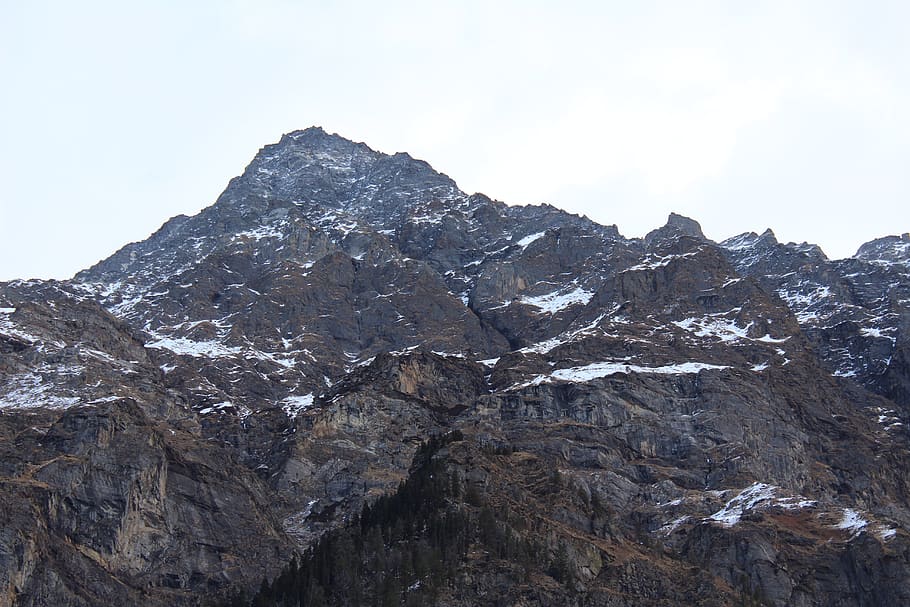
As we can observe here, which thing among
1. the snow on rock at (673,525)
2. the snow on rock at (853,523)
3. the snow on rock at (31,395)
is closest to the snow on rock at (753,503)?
the snow on rock at (673,525)

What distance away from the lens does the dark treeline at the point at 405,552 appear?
12506 cm

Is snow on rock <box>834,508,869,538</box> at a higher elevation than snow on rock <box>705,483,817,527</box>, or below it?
below

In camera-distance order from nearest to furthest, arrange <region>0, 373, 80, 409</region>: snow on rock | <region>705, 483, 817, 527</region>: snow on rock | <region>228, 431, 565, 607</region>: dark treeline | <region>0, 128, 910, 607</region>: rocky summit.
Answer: <region>228, 431, 565, 607</region>: dark treeline
<region>0, 128, 910, 607</region>: rocky summit
<region>705, 483, 817, 527</region>: snow on rock
<region>0, 373, 80, 409</region>: snow on rock

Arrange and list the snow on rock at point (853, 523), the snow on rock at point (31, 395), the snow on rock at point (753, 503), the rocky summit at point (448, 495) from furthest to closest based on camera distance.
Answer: the snow on rock at point (31, 395) → the snow on rock at point (753, 503) → the snow on rock at point (853, 523) → the rocky summit at point (448, 495)

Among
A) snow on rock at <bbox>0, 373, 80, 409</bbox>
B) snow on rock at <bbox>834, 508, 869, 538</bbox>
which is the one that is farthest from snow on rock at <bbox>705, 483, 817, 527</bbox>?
snow on rock at <bbox>0, 373, 80, 409</bbox>

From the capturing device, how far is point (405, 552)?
129 metres

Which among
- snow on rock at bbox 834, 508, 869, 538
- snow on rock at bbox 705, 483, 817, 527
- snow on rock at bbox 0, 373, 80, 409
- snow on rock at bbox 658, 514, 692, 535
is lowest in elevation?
snow on rock at bbox 834, 508, 869, 538

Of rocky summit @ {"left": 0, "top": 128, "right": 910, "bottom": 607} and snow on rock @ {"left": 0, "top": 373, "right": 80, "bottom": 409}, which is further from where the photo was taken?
snow on rock @ {"left": 0, "top": 373, "right": 80, "bottom": 409}

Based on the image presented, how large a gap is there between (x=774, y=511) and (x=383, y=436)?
162 feet

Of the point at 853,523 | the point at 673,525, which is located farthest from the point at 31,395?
the point at 853,523

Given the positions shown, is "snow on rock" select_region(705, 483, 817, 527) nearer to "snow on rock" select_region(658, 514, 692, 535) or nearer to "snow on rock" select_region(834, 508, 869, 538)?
"snow on rock" select_region(658, 514, 692, 535)

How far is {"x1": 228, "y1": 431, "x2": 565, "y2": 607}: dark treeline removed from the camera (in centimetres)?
12506

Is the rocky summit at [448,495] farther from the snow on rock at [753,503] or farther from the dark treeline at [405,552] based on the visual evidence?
the snow on rock at [753,503]

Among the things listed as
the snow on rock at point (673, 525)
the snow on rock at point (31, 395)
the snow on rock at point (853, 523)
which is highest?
the snow on rock at point (31, 395)
